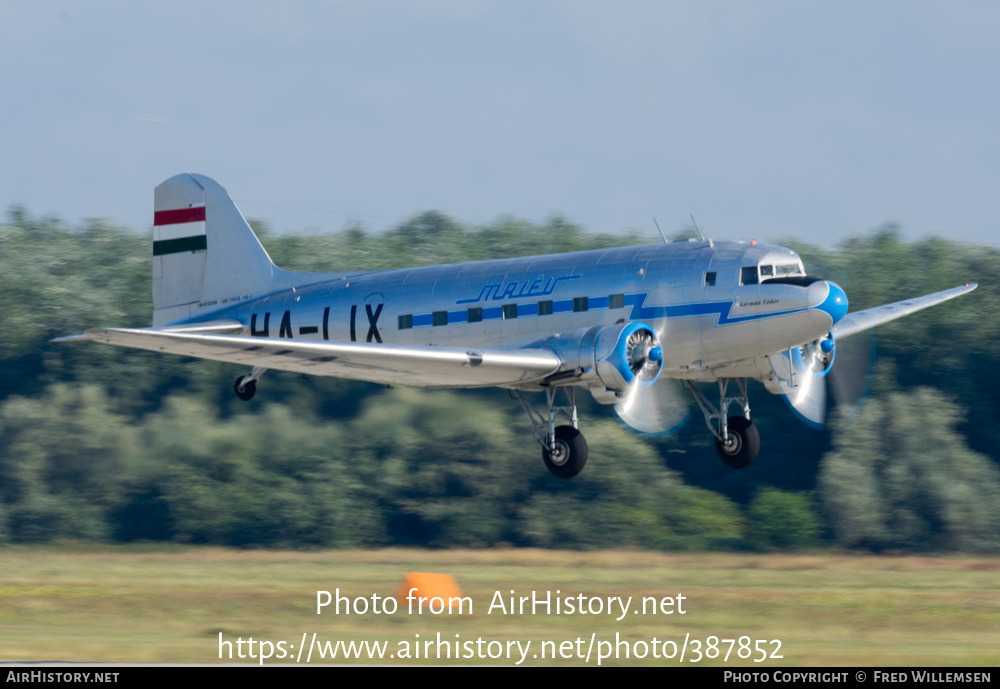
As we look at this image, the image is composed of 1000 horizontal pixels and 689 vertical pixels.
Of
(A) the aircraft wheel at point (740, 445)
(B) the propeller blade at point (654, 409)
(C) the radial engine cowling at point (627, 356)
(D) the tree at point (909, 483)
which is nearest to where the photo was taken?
(C) the radial engine cowling at point (627, 356)

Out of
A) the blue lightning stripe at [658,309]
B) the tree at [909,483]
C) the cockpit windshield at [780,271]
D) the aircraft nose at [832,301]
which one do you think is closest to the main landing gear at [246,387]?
the blue lightning stripe at [658,309]

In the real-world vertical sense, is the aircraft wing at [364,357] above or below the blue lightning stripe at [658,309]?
below

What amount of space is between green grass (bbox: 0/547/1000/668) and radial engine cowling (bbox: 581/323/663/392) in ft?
14.8

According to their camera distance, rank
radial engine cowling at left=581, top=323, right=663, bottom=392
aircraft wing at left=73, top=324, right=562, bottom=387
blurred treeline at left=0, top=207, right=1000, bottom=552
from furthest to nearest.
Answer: blurred treeline at left=0, top=207, right=1000, bottom=552 < radial engine cowling at left=581, top=323, right=663, bottom=392 < aircraft wing at left=73, top=324, right=562, bottom=387

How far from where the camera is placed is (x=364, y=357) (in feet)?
76.0

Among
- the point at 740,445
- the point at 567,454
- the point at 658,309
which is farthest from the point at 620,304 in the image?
the point at 740,445

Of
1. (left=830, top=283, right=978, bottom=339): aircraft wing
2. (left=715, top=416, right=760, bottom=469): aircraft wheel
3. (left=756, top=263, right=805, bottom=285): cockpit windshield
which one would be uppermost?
(left=756, top=263, right=805, bottom=285): cockpit windshield

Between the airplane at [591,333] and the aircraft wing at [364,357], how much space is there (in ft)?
0.11

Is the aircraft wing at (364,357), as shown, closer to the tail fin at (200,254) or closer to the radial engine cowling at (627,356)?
the radial engine cowling at (627,356)

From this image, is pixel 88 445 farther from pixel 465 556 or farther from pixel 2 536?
pixel 465 556

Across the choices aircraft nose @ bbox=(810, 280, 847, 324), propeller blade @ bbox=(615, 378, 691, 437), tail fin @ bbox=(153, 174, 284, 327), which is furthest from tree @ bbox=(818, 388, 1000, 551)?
tail fin @ bbox=(153, 174, 284, 327)

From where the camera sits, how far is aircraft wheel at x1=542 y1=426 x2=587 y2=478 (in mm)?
24156

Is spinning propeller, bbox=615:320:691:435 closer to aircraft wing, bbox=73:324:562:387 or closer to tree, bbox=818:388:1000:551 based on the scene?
aircraft wing, bbox=73:324:562:387

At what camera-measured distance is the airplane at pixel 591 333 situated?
23.0 m
